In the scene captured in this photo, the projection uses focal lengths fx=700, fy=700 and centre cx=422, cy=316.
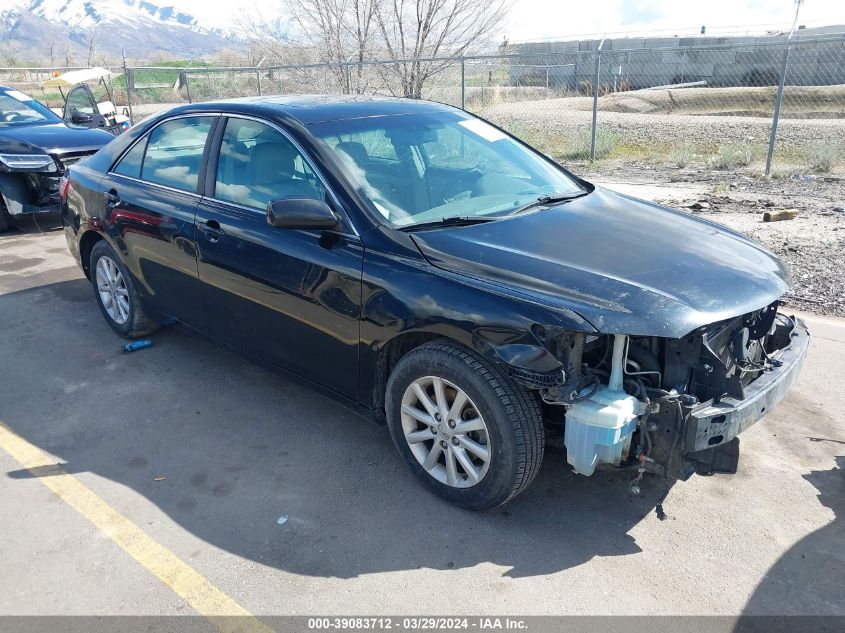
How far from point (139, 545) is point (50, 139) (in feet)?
24.6

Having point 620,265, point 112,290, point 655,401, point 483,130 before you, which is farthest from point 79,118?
point 655,401

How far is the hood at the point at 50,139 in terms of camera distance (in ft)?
28.3

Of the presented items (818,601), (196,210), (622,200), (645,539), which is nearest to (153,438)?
(196,210)

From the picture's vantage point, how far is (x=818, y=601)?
2.73 metres

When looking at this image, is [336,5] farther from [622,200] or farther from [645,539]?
[645,539]

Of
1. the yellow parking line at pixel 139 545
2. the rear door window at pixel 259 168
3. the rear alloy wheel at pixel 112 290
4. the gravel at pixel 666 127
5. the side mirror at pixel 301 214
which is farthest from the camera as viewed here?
the gravel at pixel 666 127

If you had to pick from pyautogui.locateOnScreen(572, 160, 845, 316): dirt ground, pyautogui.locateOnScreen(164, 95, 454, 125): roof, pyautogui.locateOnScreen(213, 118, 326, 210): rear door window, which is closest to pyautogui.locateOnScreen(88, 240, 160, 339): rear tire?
pyautogui.locateOnScreen(164, 95, 454, 125): roof

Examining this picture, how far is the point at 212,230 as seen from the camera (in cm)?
413

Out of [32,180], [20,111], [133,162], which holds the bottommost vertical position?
[32,180]

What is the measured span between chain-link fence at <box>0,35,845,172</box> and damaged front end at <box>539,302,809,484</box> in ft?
22.6

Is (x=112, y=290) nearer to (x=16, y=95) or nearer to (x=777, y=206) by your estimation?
(x=16, y=95)

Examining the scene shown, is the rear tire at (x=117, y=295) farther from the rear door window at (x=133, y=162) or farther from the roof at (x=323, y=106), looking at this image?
the roof at (x=323, y=106)

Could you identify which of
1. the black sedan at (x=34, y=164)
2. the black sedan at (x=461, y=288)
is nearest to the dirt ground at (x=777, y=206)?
the black sedan at (x=461, y=288)

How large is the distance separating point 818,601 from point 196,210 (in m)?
3.74
